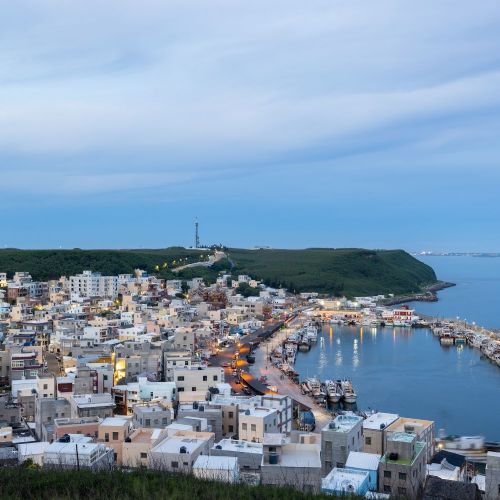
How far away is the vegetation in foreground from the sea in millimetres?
6010

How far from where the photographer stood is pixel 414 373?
12.8 m

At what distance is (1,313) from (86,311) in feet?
6.69

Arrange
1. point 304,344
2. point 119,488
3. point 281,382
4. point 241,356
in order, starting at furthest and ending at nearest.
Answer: point 304,344 → point 241,356 → point 281,382 → point 119,488

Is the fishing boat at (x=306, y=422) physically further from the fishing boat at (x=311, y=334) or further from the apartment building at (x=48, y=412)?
the fishing boat at (x=311, y=334)

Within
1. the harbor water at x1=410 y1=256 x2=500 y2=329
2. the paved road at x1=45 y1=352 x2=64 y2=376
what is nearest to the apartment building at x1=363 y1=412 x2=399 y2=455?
the paved road at x1=45 y1=352 x2=64 y2=376

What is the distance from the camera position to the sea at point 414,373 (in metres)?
9.55

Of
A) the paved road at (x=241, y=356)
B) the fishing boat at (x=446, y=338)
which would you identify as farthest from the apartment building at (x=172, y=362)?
the fishing boat at (x=446, y=338)

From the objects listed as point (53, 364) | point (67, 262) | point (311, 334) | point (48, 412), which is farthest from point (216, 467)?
point (67, 262)

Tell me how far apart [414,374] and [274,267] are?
2328 cm

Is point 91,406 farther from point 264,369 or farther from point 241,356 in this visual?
point 241,356

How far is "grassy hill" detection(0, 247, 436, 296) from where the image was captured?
2553 cm

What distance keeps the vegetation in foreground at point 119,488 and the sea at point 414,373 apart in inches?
237

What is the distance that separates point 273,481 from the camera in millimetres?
Answer: 4496

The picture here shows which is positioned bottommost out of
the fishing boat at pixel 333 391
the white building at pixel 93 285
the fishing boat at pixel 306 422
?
Result: the fishing boat at pixel 333 391
